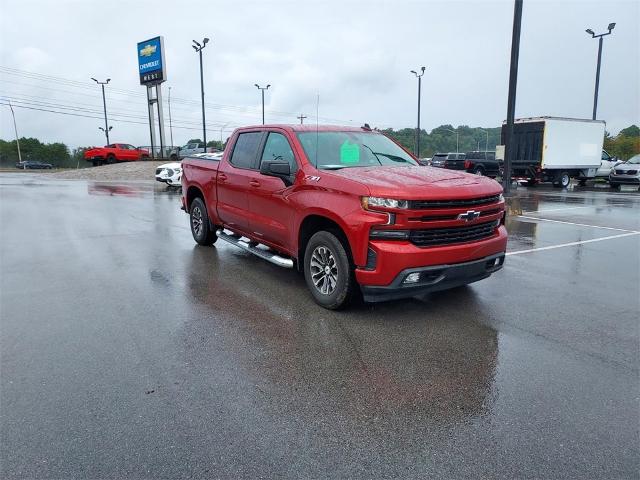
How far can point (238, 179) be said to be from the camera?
6691 millimetres

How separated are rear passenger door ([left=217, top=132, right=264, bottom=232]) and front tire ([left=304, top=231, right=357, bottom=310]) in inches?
64.3

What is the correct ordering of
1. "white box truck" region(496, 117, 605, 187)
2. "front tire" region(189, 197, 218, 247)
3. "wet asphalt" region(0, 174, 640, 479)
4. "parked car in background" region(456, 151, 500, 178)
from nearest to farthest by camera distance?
"wet asphalt" region(0, 174, 640, 479)
"front tire" region(189, 197, 218, 247)
"white box truck" region(496, 117, 605, 187)
"parked car in background" region(456, 151, 500, 178)

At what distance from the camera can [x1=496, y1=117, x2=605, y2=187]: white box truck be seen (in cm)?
2258

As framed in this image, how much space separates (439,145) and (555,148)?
2253 inches

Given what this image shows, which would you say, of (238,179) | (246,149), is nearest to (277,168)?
(238,179)

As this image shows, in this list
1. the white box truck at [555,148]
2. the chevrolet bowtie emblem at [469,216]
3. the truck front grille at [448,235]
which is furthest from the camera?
the white box truck at [555,148]

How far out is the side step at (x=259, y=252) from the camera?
5715 millimetres

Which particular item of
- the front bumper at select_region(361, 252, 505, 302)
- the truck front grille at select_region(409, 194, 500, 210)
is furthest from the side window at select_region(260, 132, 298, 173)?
the front bumper at select_region(361, 252, 505, 302)

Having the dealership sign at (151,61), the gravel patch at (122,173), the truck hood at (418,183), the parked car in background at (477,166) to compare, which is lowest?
the gravel patch at (122,173)

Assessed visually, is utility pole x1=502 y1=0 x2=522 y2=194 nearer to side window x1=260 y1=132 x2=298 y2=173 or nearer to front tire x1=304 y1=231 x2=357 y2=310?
side window x1=260 y1=132 x2=298 y2=173

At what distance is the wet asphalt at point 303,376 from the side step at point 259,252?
0.36m

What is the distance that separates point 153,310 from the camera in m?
5.13

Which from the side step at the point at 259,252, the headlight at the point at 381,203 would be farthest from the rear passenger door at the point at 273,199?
the headlight at the point at 381,203

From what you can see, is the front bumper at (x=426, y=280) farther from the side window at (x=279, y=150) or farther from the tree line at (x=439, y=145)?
the tree line at (x=439, y=145)
